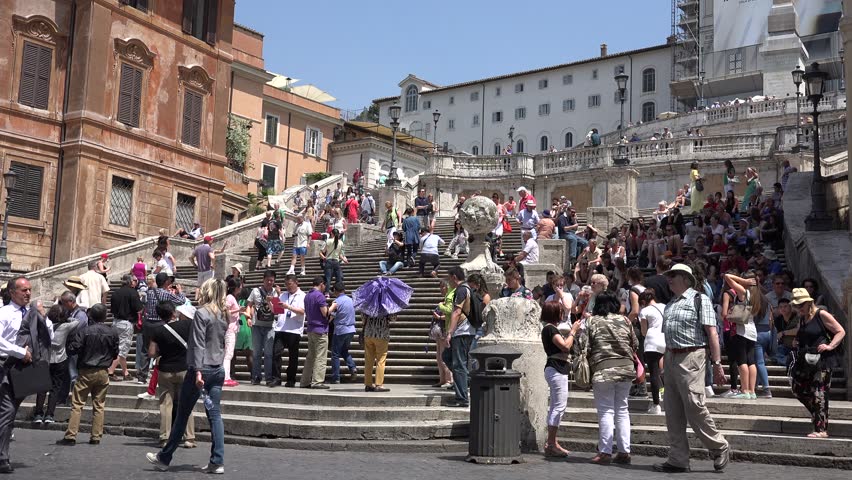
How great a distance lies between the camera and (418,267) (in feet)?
69.8

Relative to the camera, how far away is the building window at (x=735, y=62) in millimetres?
65500

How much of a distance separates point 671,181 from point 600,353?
97.3 ft

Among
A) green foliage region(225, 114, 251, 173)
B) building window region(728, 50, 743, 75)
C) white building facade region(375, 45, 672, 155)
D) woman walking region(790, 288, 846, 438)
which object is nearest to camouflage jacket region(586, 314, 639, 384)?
woman walking region(790, 288, 846, 438)

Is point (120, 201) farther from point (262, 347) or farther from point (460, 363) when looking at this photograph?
point (460, 363)

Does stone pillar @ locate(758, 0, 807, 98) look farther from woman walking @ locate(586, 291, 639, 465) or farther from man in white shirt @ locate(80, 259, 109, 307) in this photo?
woman walking @ locate(586, 291, 639, 465)

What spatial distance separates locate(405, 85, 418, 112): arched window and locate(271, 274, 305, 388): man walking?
240ft

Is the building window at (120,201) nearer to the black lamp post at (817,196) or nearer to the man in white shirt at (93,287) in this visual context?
the man in white shirt at (93,287)

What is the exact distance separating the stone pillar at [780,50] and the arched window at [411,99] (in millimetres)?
33894

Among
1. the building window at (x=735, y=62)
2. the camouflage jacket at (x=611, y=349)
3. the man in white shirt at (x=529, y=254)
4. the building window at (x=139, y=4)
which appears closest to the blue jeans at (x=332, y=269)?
the man in white shirt at (x=529, y=254)

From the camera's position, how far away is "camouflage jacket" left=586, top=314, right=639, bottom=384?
930 centimetres

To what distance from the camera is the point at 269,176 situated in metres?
57.8

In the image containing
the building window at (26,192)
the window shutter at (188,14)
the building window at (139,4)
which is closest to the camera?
the building window at (26,192)

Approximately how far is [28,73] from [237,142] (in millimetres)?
21967

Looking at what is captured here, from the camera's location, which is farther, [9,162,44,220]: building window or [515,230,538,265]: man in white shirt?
[9,162,44,220]: building window
